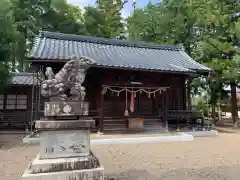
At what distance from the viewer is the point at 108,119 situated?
10992 mm

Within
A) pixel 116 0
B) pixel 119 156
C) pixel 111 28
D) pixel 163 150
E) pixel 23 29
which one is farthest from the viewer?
pixel 116 0

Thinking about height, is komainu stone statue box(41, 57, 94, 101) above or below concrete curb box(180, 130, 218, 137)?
above

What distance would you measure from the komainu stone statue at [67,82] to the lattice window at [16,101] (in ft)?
33.9

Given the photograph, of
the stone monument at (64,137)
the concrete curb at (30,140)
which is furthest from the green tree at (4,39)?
the stone monument at (64,137)

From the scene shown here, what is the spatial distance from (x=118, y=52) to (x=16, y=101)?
698 cm

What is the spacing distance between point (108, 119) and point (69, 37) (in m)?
6.23

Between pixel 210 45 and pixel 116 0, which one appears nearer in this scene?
pixel 210 45

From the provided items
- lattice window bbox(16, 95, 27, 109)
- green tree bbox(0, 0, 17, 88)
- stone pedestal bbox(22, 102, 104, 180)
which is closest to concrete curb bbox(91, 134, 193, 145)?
green tree bbox(0, 0, 17, 88)

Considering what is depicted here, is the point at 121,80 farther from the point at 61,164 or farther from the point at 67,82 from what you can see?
the point at 61,164

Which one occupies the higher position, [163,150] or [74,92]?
[74,92]

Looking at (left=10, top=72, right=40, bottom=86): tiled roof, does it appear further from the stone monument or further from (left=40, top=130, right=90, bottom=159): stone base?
(left=40, top=130, right=90, bottom=159): stone base

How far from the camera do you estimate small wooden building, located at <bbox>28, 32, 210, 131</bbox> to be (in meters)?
10.2

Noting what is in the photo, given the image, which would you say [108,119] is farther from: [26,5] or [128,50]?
[26,5]

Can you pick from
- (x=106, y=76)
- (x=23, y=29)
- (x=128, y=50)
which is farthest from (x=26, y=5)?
(x=106, y=76)
